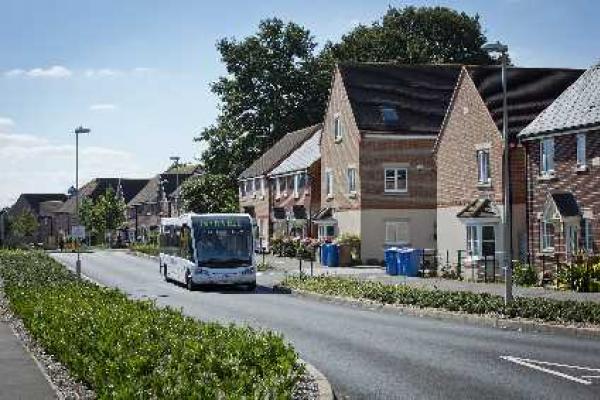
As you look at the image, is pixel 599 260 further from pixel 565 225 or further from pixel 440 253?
pixel 440 253

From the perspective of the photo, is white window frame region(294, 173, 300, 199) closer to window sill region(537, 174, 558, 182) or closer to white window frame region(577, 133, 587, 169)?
window sill region(537, 174, 558, 182)

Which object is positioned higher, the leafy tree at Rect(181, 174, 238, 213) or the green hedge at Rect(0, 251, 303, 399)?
the leafy tree at Rect(181, 174, 238, 213)

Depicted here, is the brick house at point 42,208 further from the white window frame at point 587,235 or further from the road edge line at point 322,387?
the road edge line at point 322,387

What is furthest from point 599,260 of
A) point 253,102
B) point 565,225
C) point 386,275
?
point 253,102

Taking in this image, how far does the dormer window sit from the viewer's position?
168ft

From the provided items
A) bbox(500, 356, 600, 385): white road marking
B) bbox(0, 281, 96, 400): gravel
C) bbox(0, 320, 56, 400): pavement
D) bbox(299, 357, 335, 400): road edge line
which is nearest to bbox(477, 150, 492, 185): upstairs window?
bbox(500, 356, 600, 385): white road marking

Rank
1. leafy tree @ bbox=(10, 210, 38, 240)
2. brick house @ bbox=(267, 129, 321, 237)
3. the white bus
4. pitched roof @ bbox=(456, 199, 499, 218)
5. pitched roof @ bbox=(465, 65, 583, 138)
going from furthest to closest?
leafy tree @ bbox=(10, 210, 38, 240)
brick house @ bbox=(267, 129, 321, 237)
pitched roof @ bbox=(465, 65, 583, 138)
pitched roof @ bbox=(456, 199, 499, 218)
the white bus

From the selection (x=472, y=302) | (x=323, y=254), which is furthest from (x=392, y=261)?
(x=472, y=302)

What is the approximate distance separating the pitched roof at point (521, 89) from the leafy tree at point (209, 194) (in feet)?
133

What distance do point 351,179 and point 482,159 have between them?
13.5 m

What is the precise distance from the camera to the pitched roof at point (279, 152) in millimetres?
69438

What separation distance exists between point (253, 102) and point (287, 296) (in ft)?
175

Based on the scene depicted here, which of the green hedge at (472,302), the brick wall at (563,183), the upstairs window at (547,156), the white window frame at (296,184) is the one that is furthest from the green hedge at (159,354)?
the white window frame at (296,184)

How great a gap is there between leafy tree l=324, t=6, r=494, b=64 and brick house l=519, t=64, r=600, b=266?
1636 inches
